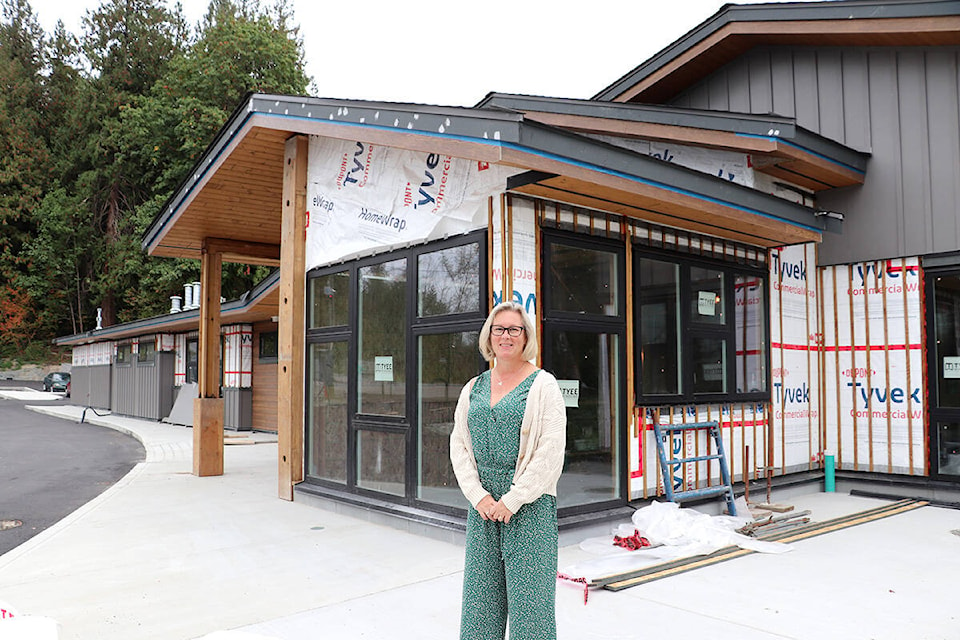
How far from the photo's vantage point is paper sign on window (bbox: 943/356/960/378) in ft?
23.7

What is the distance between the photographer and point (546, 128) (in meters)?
4.37

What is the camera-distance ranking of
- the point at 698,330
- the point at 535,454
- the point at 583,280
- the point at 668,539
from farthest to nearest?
the point at 698,330 < the point at 583,280 < the point at 668,539 < the point at 535,454

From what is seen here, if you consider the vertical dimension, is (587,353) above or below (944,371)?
above

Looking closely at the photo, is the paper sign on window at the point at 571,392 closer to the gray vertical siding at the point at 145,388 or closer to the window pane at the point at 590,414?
the window pane at the point at 590,414

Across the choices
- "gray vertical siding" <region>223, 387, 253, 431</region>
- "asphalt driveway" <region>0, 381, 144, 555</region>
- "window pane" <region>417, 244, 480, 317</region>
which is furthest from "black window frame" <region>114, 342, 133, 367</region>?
"window pane" <region>417, 244, 480, 317</region>

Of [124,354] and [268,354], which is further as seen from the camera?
[124,354]

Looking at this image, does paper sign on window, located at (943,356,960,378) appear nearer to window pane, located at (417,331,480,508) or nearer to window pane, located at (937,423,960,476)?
window pane, located at (937,423,960,476)

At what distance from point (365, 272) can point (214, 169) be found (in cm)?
233

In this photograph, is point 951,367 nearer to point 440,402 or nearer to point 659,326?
point 659,326

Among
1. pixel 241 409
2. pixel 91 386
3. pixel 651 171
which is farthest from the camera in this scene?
pixel 91 386

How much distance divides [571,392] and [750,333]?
2.71 m

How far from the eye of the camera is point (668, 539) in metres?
5.36

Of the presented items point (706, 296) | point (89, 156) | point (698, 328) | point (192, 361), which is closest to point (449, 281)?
point (698, 328)

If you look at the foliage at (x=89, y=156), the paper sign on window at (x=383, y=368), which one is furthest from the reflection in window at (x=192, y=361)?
the foliage at (x=89, y=156)
